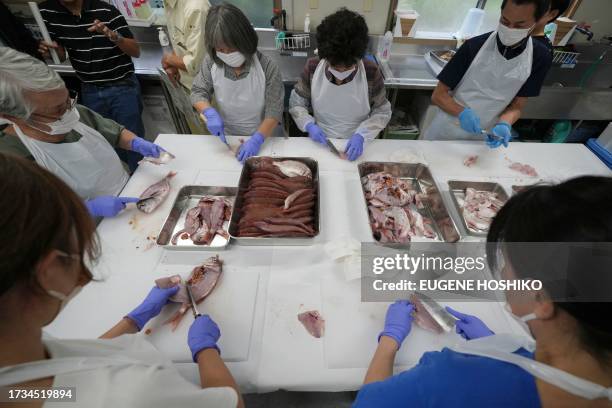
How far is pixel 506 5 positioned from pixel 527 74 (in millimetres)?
537

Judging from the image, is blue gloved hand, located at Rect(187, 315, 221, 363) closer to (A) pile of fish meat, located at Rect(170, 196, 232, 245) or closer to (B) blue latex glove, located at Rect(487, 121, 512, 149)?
(A) pile of fish meat, located at Rect(170, 196, 232, 245)

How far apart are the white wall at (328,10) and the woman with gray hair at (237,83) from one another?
1697mm

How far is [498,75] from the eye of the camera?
228 cm

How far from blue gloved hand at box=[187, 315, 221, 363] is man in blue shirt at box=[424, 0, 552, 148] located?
91.1 inches

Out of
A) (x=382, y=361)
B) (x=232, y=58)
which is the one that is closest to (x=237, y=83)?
(x=232, y=58)

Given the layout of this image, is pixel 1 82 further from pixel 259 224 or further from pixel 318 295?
pixel 318 295

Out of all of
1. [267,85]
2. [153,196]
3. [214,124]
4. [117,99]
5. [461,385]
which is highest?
[461,385]

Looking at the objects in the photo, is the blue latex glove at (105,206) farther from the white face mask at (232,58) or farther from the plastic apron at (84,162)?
the white face mask at (232,58)

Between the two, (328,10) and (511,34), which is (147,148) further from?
(328,10)

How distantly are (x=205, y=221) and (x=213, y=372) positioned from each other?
874mm

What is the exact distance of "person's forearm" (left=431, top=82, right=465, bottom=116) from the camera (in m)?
2.46

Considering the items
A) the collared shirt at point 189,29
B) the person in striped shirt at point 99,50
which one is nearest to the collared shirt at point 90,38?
the person in striped shirt at point 99,50

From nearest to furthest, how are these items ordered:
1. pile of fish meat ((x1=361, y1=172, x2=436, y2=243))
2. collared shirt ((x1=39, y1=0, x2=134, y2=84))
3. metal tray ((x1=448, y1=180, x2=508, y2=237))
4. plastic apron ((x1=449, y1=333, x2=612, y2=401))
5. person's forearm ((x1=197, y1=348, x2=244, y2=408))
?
plastic apron ((x1=449, y1=333, x2=612, y2=401))
person's forearm ((x1=197, y1=348, x2=244, y2=408))
pile of fish meat ((x1=361, y1=172, x2=436, y2=243))
metal tray ((x1=448, y1=180, x2=508, y2=237))
collared shirt ((x1=39, y1=0, x2=134, y2=84))

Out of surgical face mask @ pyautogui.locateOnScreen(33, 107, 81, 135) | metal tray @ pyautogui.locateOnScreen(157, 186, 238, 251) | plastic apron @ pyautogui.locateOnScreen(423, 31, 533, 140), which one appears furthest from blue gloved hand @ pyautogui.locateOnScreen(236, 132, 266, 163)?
plastic apron @ pyautogui.locateOnScreen(423, 31, 533, 140)
